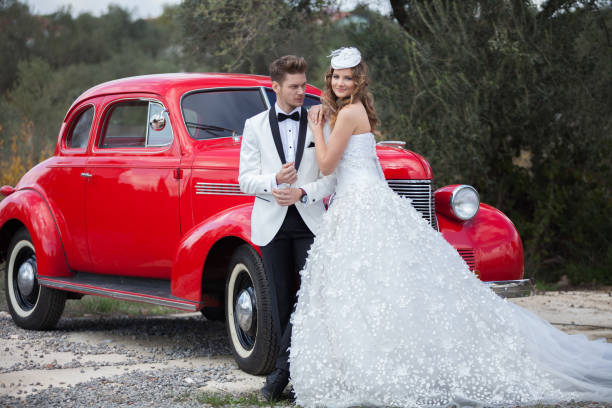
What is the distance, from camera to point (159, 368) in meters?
5.38

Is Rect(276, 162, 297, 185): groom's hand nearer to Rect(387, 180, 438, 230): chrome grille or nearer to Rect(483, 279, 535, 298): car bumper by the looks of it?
Rect(387, 180, 438, 230): chrome grille

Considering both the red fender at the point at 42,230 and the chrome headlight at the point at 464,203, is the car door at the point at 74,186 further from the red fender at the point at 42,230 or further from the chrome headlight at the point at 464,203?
the chrome headlight at the point at 464,203

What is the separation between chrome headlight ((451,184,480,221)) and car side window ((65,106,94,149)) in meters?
3.15

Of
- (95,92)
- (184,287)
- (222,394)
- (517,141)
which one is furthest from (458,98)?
(222,394)

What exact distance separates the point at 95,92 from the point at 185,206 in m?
1.77

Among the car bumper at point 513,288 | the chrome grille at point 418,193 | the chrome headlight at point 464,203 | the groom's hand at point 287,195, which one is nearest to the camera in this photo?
the groom's hand at point 287,195

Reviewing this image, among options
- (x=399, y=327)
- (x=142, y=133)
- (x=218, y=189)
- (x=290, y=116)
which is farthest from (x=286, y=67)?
(x=142, y=133)

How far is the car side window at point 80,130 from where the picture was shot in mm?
6889

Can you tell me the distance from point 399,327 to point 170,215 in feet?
7.92

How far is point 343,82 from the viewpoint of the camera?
433 cm

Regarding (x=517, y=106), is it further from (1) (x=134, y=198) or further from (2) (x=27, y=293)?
(2) (x=27, y=293)

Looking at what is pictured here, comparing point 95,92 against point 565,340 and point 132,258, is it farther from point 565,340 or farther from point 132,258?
point 565,340

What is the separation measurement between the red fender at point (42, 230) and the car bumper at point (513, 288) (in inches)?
141

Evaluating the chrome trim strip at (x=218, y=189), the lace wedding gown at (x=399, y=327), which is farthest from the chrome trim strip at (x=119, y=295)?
the lace wedding gown at (x=399, y=327)
